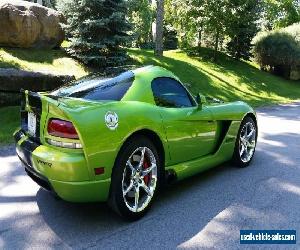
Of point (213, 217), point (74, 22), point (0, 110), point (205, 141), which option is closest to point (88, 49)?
point (74, 22)

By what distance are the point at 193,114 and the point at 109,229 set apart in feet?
5.65

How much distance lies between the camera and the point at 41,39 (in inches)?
565

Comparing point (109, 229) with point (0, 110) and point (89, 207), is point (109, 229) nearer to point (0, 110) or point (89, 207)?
point (89, 207)

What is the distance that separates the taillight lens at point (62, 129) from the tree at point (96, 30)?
1039 centimetres

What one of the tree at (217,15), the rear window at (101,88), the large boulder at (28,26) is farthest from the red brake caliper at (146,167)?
the tree at (217,15)

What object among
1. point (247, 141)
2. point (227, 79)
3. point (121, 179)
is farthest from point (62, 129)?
point (227, 79)

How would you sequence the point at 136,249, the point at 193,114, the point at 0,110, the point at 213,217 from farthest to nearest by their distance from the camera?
the point at 0,110 → the point at 193,114 → the point at 213,217 → the point at 136,249

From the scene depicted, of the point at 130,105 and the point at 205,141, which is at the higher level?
the point at 130,105

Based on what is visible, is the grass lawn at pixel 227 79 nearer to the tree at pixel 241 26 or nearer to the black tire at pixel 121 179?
the tree at pixel 241 26

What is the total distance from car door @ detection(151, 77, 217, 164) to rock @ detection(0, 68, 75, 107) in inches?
248

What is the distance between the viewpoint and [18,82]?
1013 cm

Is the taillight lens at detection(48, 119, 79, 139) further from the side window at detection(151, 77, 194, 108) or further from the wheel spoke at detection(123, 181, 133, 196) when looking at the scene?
the side window at detection(151, 77, 194, 108)

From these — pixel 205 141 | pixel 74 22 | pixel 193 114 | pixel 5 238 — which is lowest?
pixel 5 238

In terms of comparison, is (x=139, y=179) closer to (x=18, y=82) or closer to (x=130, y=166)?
(x=130, y=166)
